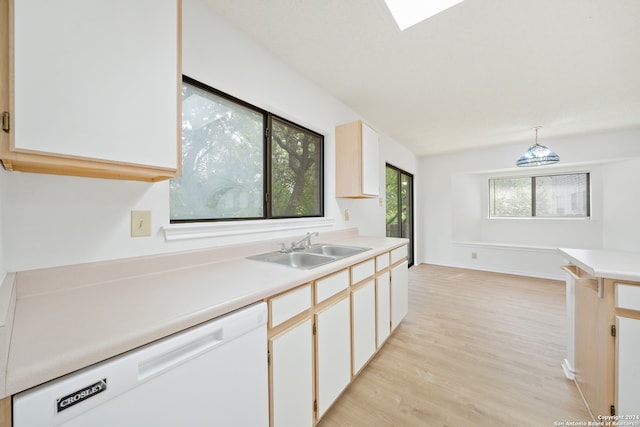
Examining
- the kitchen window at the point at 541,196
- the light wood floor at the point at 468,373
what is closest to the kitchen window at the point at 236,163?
the light wood floor at the point at 468,373

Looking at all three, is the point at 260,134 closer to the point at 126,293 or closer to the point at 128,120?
the point at 128,120

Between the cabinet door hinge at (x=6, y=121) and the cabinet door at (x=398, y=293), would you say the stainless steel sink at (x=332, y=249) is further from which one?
the cabinet door hinge at (x=6, y=121)

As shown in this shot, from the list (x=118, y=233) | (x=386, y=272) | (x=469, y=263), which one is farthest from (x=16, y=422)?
(x=469, y=263)

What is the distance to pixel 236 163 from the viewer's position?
66.0 inches

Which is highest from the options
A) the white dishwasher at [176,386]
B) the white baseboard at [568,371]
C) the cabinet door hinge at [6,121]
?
the cabinet door hinge at [6,121]

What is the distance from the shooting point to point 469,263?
4.91 meters

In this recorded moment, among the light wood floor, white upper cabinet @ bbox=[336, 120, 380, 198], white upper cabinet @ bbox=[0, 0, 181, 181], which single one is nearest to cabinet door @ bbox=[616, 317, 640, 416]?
the light wood floor

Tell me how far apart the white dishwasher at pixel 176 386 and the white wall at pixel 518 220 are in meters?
5.03

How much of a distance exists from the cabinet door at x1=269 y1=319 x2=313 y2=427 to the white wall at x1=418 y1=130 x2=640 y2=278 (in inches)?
184

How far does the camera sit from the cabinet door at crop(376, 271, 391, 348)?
1937 mm

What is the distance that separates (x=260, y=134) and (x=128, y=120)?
3.50 ft

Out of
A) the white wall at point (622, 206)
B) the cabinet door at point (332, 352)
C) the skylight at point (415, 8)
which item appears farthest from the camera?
the white wall at point (622, 206)

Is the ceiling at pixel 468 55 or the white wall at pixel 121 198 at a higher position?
the ceiling at pixel 468 55

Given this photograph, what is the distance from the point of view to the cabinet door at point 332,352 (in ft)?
4.26
